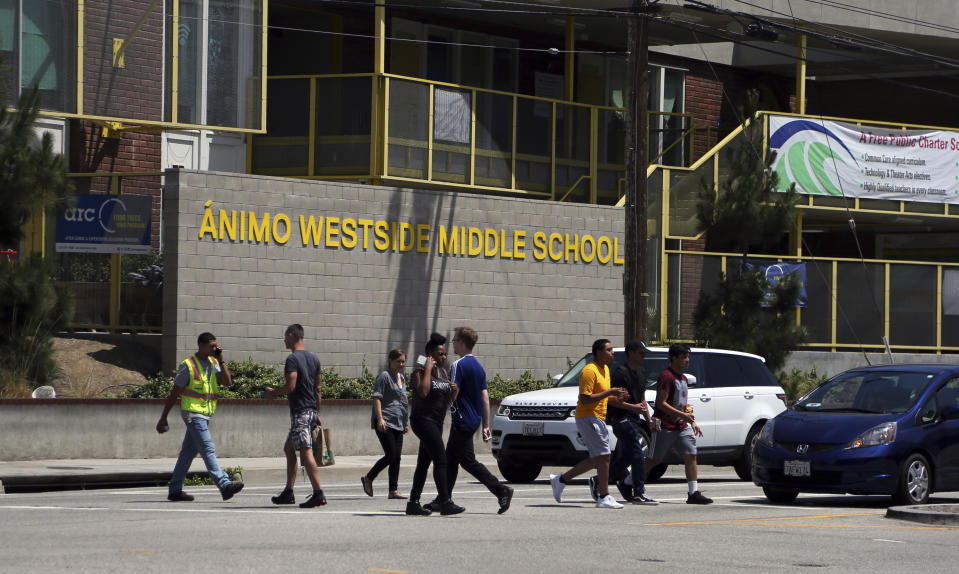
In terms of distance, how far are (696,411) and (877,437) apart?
4189 mm

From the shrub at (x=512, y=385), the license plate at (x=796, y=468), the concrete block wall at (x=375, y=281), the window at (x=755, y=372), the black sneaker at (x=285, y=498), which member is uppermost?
the concrete block wall at (x=375, y=281)

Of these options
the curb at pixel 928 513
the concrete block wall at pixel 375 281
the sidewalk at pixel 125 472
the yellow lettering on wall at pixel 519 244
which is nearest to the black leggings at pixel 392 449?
the sidewalk at pixel 125 472

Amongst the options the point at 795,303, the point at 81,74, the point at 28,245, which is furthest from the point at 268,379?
the point at 795,303

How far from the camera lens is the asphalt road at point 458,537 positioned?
1025cm

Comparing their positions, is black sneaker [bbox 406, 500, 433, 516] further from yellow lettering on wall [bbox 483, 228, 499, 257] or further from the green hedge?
yellow lettering on wall [bbox 483, 228, 499, 257]

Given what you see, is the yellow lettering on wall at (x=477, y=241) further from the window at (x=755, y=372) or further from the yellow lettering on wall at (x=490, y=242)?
the window at (x=755, y=372)

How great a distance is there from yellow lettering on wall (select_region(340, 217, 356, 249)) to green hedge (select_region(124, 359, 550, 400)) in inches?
80.7

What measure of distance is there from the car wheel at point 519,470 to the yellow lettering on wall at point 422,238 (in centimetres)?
688

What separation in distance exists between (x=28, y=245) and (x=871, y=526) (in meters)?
14.5

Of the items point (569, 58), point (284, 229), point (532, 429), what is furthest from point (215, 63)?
point (532, 429)

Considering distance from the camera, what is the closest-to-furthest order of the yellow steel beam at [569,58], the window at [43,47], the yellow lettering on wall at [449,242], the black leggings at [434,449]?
the black leggings at [434,449] < the window at [43,47] < the yellow lettering on wall at [449,242] < the yellow steel beam at [569,58]

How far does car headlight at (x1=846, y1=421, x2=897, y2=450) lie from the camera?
612 inches

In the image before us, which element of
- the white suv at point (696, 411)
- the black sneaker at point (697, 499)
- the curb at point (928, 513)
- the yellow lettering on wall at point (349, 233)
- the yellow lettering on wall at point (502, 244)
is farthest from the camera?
the yellow lettering on wall at point (502, 244)

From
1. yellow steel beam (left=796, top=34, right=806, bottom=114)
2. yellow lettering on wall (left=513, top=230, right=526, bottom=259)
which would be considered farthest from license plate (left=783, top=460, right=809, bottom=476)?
yellow steel beam (left=796, top=34, right=806, bottom=114)
